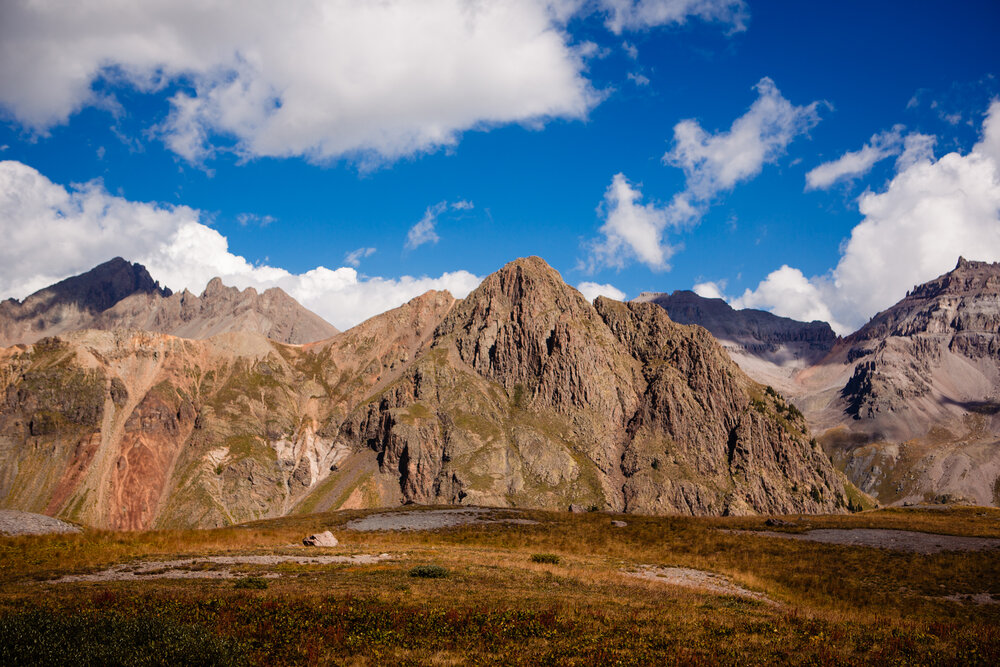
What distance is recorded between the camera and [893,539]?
1848 inches

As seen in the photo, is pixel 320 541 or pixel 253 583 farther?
pixel 320 541

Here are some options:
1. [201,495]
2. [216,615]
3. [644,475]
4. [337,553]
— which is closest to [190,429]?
[201,495]

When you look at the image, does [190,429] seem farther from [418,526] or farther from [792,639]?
[792,639]

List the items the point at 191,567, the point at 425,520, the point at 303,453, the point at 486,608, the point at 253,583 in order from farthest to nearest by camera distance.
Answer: the point at 303,453 → the point at 425,520 → the point at 191,567 → the point at 253,583 → the point at 486,608

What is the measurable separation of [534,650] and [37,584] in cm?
2188

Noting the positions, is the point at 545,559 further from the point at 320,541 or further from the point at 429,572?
the point at 320,541

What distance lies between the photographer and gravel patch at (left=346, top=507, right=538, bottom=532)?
57438 mm

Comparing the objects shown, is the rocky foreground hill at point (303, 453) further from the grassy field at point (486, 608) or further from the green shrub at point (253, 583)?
the green shrub at point (253, 583)

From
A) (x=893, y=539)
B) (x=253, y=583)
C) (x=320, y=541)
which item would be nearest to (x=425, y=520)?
(x=320, y=541)

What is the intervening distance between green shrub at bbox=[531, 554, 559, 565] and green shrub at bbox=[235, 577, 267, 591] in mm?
17993

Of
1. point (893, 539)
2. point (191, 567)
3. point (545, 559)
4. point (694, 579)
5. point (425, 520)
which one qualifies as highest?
point (191, 567)

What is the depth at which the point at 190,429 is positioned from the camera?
609 ft

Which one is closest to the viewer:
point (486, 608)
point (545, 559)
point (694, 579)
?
point (486, 608)

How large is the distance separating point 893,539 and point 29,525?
6519 cm
